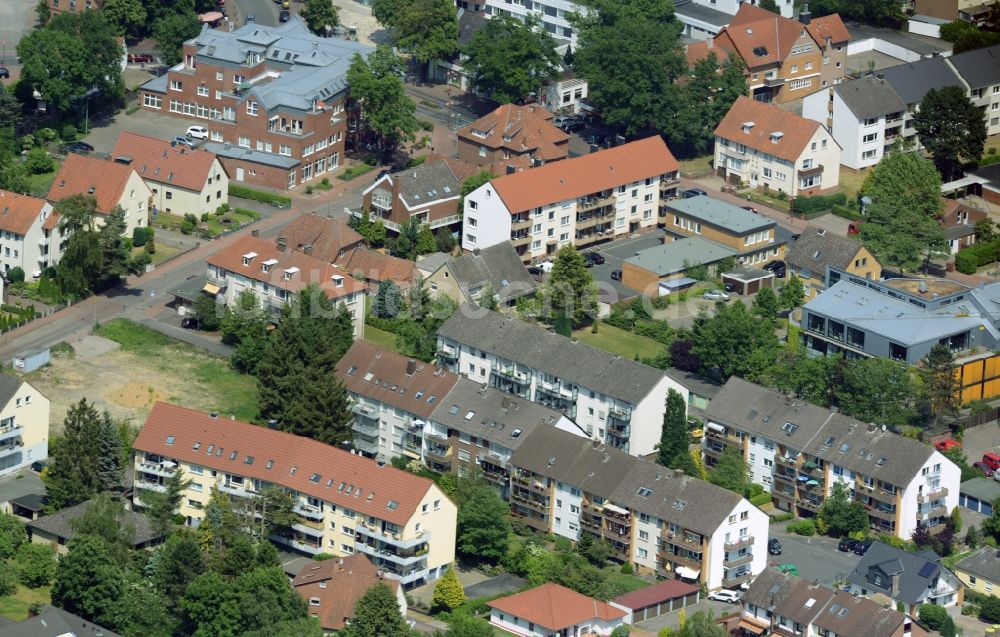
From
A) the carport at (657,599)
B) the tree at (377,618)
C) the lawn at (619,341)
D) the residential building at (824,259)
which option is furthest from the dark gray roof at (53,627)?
the residential building at (824,259)

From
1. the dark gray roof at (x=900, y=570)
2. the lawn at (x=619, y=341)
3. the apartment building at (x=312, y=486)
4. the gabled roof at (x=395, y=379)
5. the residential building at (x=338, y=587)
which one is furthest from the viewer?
the lawn at (x=619, y=341)

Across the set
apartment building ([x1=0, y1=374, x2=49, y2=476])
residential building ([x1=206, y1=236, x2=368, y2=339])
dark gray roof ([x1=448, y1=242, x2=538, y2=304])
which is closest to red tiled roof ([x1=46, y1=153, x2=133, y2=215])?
residential building ([x1=206, y1=236, x2=368, y2=339])

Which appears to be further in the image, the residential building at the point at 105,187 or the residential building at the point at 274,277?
the residential building at the point at 105,187

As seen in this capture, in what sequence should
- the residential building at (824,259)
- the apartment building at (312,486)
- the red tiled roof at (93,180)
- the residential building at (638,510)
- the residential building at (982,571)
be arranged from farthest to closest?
the red tiled roof at (93,180) < the residential building at (824,259) < the residential building at (638,510) < the apartment building at (312,486) < the residential building at (982,571)

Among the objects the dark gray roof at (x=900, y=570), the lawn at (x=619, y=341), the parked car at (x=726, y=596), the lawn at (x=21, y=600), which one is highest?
the dark gray roof at (x=900, y=570)

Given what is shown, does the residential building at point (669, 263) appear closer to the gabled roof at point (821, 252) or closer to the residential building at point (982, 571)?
the gabled roof at point (821, 252)

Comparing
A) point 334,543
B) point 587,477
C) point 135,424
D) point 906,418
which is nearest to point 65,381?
point 135,424

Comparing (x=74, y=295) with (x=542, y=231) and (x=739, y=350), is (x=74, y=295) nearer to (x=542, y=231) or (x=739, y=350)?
(x=542, y=231)
